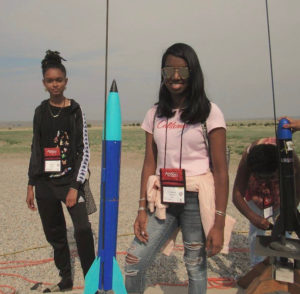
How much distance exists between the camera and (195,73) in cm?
259

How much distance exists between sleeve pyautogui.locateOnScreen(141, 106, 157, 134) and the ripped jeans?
53 centimetres

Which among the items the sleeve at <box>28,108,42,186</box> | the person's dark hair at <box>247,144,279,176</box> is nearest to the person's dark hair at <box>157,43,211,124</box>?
the person's dark hair at <box>247,144,279,176</box>

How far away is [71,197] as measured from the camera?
11.4 ft

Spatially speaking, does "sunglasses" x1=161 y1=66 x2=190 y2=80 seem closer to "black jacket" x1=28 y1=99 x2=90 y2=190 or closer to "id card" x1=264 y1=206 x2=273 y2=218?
"black jacket" x1=28 y1=99 x2=90 y2=190

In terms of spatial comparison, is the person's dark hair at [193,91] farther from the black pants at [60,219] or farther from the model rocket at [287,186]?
the black pants at [60,219]

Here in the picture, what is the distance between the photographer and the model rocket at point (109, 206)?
2.74 meters

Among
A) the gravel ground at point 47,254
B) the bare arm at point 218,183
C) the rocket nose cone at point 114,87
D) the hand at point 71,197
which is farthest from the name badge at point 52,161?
the bare arm at point 218,183

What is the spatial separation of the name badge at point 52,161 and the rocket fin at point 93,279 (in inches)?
40.4

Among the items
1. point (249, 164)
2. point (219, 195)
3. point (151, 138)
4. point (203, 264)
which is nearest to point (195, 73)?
point (151, 138)

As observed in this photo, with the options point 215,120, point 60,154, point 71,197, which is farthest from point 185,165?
point 60,154

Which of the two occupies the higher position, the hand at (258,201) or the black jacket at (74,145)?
the black jacket at (74,145)

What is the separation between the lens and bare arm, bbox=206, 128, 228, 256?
2.52 meters

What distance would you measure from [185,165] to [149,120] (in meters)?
0.43

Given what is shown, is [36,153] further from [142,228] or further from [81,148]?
[142,228]
